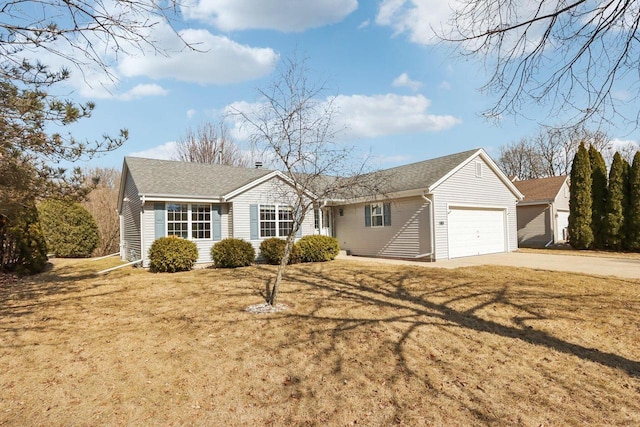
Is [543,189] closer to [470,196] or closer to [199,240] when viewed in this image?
[470,196]

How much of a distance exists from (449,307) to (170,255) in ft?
30.5

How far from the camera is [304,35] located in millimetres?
8781

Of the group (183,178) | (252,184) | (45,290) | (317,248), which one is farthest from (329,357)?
(183,178)

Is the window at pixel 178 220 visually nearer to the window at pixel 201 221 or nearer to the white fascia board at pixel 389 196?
the window at pixel 201 221

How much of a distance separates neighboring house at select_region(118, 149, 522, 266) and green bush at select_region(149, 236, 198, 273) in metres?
1.23

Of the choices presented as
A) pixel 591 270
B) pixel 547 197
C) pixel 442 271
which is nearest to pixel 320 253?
pixel 442 271

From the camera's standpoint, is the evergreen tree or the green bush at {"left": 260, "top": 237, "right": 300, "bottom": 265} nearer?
the green bush at {"left": 260, "top": 237, "right": 300, "bottom": 265}

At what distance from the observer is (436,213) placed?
1470 centimetres

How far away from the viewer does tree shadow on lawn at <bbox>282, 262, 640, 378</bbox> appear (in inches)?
203

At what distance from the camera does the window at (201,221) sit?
14609 mm

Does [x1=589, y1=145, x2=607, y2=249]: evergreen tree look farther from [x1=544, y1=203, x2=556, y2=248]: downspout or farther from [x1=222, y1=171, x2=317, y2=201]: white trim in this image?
[x1=222, y1=171, x2=317, y2=201]: white trim

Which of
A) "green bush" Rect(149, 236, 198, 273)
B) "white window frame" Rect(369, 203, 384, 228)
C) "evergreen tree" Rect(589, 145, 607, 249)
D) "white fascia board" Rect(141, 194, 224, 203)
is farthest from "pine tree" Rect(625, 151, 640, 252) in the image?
"green bush" Rect(149, 236, 198, 273)

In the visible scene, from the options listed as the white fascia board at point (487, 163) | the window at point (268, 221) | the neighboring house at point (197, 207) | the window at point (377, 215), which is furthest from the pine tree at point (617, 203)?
the window at point (268, 221)

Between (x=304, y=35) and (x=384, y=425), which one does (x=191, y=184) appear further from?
(x=384, y=425)
